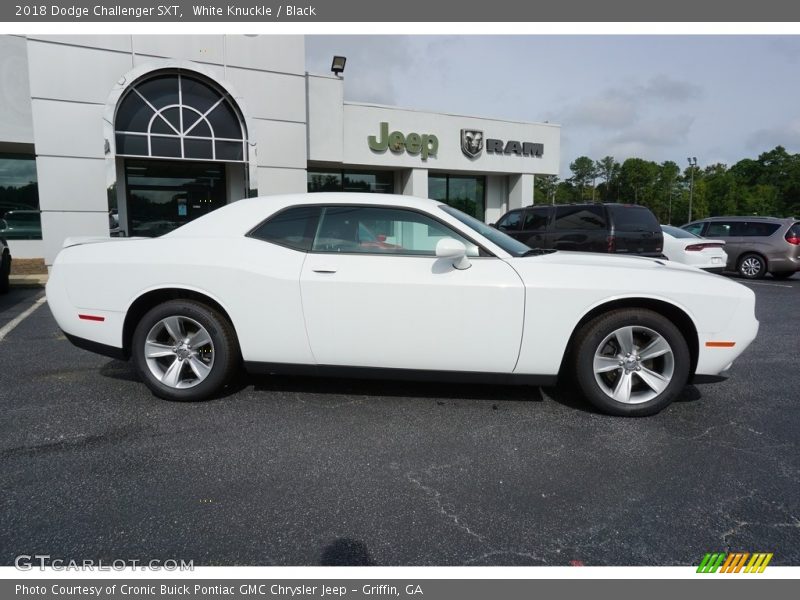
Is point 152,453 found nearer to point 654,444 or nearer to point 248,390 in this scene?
point 248,390

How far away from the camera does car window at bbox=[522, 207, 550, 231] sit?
10.8m

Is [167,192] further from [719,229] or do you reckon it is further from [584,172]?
[584,172]

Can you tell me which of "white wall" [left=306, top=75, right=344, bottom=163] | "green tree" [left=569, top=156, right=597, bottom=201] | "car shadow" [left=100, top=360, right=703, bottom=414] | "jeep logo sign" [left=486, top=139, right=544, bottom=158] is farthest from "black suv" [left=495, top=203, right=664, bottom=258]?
"green tree" [left=569, top=156, right=597, bottom=201]

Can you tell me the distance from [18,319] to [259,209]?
212 inches

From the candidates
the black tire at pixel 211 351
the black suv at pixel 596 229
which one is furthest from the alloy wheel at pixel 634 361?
the black suv at pixel 596 229

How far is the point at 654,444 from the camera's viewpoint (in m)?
3.29

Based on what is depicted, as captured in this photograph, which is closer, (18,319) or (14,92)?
(18,319)

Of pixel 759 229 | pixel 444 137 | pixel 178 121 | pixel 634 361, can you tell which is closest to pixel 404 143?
pixel 444 137

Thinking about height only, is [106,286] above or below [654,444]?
above

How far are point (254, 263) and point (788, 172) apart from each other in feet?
391

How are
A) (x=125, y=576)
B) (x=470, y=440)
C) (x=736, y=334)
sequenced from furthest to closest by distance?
1. (x=736, y=334)
2. (x=470, y=440)
3. (x=125, y=576)

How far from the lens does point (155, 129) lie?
1275 centimetres

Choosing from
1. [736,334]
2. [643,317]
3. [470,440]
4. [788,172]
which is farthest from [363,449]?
[788,172]

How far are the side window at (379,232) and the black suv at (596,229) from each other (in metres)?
6.87
